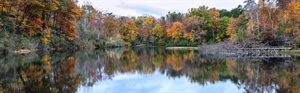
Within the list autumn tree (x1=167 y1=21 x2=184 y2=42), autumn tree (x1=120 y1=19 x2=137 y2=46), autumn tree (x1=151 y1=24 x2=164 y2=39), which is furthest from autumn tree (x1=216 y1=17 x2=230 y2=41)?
autumn tree (x1=120 y1=19 x2=137 y2=46)

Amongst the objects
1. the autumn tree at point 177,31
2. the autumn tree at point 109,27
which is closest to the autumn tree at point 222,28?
the autumn tree at point 177,31

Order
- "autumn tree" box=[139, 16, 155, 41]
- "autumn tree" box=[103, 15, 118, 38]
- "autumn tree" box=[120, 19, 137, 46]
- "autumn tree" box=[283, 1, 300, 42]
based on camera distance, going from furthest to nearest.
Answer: "autumn tree" box=[139, 16, 155, 41] < "autumn tree" box=[120, 19, 137, 46] < "autumn tree" box=[103, 15, 118, 38] < "autumn tree" box=[283, 1, 300, 42]

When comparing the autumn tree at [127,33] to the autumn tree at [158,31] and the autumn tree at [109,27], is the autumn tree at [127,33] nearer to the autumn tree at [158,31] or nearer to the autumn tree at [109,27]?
the autumn tree at [158,31]

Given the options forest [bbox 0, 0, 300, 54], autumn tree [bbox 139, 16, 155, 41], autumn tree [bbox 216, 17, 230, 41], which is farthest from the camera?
autumn tree [bbox 139, 16, 155, 41]

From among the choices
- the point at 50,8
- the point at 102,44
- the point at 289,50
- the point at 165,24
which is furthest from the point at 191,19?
the point at 50,8

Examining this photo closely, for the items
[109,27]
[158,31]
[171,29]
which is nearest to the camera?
[109,27]

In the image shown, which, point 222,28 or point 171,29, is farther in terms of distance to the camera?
point 171,29

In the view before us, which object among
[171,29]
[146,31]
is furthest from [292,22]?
[146,31]

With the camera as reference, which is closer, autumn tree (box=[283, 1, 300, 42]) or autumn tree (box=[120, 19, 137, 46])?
autumn tree (box=[283, 1, 300, 42])

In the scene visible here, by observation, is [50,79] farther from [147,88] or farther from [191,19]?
[191,19]

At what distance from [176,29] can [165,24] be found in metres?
10.2

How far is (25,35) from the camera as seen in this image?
1046 inches

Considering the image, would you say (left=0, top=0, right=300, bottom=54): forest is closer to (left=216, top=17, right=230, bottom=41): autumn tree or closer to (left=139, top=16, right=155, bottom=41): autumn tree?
(left=216, top=17, right=230, bottom=41): autumn tree

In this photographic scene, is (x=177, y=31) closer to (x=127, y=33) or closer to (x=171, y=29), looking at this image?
(x=171, y=29)
